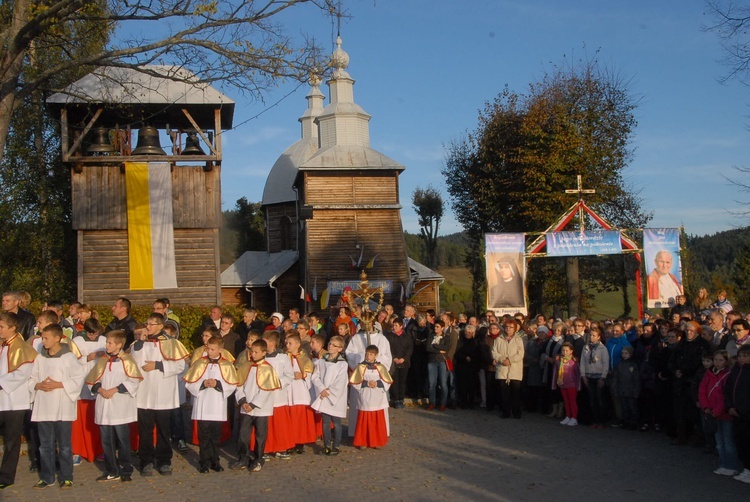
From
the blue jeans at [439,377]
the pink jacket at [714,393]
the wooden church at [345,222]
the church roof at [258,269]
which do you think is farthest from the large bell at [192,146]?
the pink jacket at [714,393]

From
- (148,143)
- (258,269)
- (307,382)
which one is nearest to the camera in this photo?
(307,382)

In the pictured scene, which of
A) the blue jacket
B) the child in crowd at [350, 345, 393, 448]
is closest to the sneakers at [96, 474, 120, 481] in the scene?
the child in crowd at [350, 345, 393, 448]

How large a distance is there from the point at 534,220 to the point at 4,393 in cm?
2643

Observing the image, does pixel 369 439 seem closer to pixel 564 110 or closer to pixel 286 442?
pixel 286 442

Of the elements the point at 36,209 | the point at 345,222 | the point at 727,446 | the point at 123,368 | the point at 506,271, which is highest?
the point at 36,209

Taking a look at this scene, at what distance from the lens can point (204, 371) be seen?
9.94m

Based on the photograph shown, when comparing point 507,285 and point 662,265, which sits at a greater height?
point 662,265

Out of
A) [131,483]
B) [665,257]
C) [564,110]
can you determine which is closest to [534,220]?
[564,110]

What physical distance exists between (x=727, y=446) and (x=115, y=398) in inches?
288

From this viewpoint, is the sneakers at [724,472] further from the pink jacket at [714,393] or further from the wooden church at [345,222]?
the wooden church at [345,222]

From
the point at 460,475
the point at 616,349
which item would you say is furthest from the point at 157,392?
the point at 616,349

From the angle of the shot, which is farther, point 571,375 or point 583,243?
point 583,243

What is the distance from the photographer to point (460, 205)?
40.2 meters

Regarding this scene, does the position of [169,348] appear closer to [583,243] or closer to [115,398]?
[115,398]
